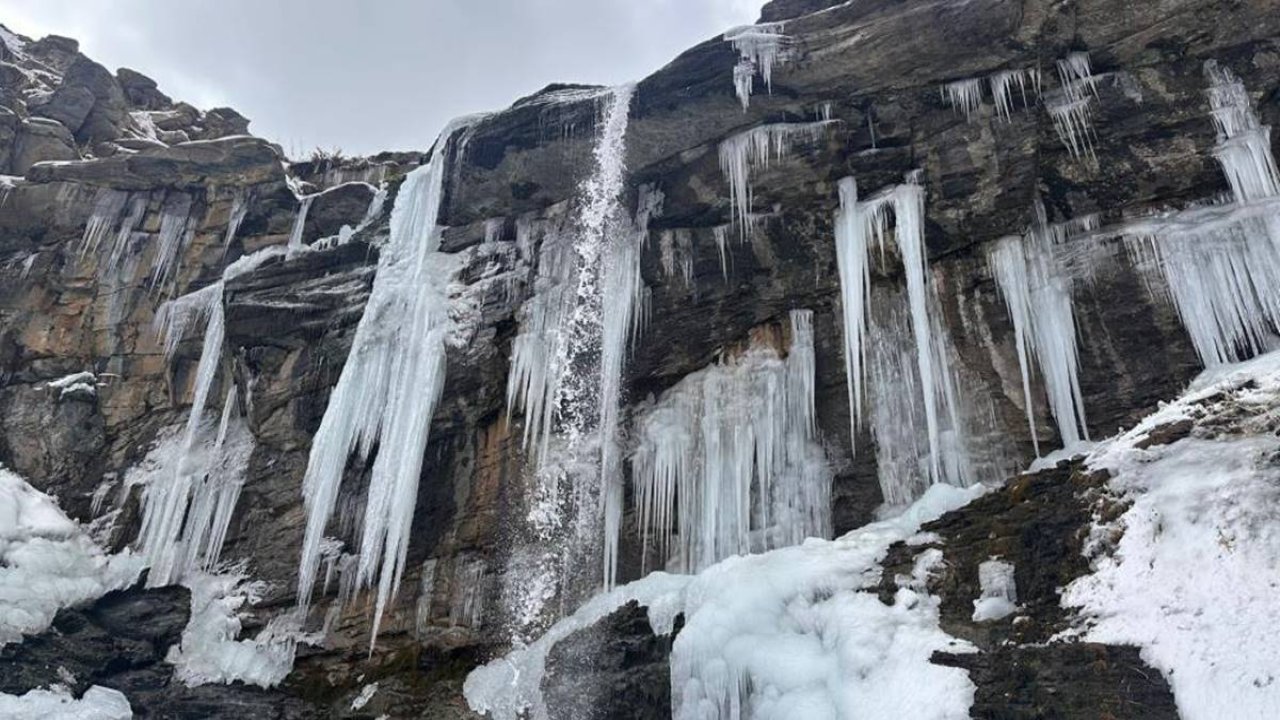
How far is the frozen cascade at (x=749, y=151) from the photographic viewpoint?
13.4m

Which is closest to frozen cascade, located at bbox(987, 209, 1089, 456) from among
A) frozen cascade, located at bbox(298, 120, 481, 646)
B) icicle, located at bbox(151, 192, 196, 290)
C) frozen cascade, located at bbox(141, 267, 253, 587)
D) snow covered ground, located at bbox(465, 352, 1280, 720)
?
snow covered ground, located at bbox(465, 352, 1280, 720)

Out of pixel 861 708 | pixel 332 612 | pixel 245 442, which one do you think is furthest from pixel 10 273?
pixel 861 708

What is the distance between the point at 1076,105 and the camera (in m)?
12.1

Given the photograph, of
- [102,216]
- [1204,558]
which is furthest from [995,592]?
[102,216]

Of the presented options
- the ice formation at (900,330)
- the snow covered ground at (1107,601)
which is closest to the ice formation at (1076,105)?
the ice formation at (900,330)

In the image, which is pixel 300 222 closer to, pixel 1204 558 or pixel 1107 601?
pixel 1107 601

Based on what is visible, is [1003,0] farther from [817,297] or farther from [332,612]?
[332,612]

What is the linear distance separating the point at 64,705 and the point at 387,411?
20.7 feet

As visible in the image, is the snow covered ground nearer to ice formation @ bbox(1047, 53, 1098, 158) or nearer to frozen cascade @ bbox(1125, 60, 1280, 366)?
frozen cascade @ bbox(1125, 60, 1280, 366)

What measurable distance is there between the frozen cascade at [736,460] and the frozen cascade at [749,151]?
5.95 feet

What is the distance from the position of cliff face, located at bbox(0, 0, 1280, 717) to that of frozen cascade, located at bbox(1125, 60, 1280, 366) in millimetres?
212

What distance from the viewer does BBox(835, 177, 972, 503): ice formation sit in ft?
39.1

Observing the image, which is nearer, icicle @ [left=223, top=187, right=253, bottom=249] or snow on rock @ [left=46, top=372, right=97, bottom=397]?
snow on rock @ [left=46, top=372, right=97, bottom=397]

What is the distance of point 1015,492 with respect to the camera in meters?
8.46
